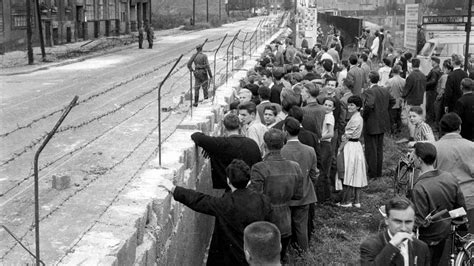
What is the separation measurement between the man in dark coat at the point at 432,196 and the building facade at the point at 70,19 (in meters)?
33.4

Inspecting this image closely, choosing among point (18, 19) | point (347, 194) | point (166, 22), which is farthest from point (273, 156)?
point (166, 22)

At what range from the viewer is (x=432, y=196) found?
6.36 meters

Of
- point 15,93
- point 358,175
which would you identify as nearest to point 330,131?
A: point 358,175

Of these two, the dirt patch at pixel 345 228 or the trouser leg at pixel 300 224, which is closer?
the trouser leg at pixel 300 224

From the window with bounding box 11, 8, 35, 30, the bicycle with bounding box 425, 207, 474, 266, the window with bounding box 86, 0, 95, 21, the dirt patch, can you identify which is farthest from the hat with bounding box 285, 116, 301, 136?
the window with bounding box 86, 0, 95, 21

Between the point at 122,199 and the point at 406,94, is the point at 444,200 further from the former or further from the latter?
the point at 406,94

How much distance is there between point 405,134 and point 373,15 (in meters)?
47.1

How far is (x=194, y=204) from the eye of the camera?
5.98 meters

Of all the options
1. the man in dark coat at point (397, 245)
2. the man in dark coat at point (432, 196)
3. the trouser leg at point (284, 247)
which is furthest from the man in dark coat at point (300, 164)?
the man in dark coat at point (397, 245)

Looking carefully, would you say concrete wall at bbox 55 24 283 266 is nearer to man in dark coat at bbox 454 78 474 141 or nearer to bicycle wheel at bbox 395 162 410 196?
bicycle wheel at bbox 395 162 410 196

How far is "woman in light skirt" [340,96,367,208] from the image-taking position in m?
10.4

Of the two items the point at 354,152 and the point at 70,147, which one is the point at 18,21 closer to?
the point at 70,147

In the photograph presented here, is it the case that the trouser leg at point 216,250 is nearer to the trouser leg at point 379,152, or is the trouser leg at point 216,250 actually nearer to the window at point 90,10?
the trouser leg at point 379,152

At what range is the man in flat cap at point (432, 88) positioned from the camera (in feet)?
52.4
